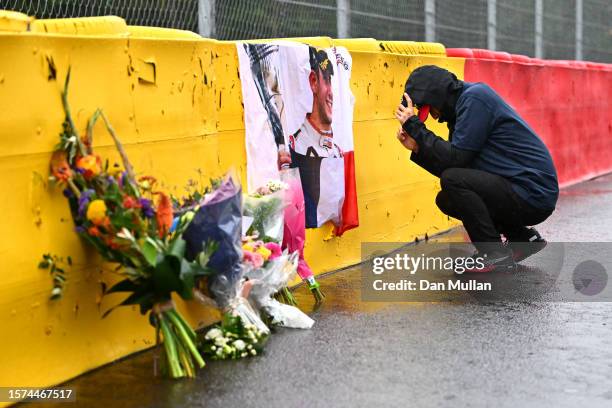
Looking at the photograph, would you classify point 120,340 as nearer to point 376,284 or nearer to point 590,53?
point 376,284

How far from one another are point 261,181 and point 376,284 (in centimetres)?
123

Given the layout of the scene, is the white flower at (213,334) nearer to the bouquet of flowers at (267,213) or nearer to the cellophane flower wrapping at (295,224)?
the bouquet of flowers at (267,213)

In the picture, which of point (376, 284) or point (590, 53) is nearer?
point (376, 284)

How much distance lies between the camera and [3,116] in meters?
4.77

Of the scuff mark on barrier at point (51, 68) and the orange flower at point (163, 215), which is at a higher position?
the scuff mark on barrier at point (51, 68)

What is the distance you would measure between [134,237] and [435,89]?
122 inches

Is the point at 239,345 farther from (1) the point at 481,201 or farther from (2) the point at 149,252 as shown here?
(1) the point at 481,201

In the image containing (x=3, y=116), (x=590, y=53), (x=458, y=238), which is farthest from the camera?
(x=590, y=53)

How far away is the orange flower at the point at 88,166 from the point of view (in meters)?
5.12

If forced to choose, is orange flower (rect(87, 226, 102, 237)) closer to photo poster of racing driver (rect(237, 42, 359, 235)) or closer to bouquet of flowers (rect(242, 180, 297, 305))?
bouquet of flowers (rect(242, 180, 297, 305))

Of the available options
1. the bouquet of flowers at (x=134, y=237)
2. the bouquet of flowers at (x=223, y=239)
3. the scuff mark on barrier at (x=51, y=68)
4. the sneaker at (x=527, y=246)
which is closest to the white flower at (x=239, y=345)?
the bouquet of flowers at (x=223, y=239)

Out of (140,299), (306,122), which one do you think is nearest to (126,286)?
(140,299)

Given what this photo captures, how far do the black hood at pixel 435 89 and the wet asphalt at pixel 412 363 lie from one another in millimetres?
1283

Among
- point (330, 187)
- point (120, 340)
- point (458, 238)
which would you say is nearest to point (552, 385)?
point (120, 340)
